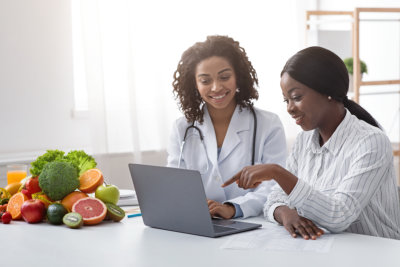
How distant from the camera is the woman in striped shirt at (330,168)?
1.79 m

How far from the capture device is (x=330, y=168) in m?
1.94

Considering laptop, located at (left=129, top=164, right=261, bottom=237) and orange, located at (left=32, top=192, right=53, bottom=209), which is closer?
laptop, located at (left=129, top=164, right=261, bottom=237)

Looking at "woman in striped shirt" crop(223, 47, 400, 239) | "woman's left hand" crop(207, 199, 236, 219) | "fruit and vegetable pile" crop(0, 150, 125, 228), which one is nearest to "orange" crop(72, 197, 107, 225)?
"fruit and vegetable pile" crop(0, 150, 125, 228)

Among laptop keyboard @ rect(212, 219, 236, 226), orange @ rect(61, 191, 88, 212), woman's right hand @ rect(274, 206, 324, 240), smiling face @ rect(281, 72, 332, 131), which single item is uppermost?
smiling face @ rect(281, 72, 332, 131)

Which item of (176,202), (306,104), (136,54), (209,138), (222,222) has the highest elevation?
(136,54)

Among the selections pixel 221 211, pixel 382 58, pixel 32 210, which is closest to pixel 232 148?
pixel 221 211

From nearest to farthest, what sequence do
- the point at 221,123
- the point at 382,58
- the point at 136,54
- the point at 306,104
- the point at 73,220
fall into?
the point at 306,104
the point at 73,220
the point at 221,123
the point at 136,54
the point at 382,58

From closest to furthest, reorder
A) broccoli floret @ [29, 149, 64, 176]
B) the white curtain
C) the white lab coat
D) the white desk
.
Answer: the white desk
broccoli floret @ [29, 149, 64, 176]
the white lab coat
the white curtain

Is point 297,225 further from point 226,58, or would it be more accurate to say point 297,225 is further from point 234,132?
point 226,58

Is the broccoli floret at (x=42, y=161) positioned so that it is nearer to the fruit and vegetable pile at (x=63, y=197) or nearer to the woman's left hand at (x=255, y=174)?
the fruit and vegetable pile at (x=63, y=197)

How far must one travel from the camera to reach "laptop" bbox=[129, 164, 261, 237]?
5.84 feet

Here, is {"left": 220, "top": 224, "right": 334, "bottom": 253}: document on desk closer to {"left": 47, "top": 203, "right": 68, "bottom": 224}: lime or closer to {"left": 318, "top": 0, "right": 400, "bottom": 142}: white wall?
{"left": 47, "top": 203, "right": 68, "bottom": 224}: lime

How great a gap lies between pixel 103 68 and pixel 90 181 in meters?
1.73

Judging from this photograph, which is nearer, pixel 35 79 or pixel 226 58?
pixel 226 58
